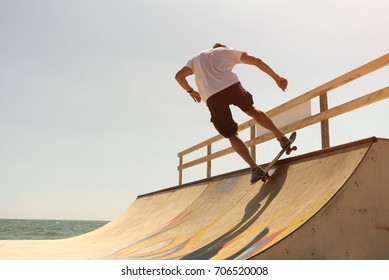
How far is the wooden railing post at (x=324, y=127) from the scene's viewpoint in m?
4.41

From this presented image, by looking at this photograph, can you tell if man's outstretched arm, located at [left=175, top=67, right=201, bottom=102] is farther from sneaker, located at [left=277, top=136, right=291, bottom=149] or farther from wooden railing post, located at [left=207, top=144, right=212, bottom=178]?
wooden railing post, located at [left=207, top=144, right=212, bottom=178]

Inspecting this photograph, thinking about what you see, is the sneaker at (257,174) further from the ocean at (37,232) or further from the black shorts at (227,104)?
the ocean at (37,232)

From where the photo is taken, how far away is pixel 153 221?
5941 mm

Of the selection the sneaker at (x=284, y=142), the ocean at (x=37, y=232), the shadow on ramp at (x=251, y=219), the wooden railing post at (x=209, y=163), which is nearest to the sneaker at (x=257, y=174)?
the shadow on ramp at (x=251, y=219)

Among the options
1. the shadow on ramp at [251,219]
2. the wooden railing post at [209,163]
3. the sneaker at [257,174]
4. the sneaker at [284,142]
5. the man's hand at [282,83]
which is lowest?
the shadow on ramp at [251,219]

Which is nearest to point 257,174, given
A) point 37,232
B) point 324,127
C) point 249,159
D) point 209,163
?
point 249,159

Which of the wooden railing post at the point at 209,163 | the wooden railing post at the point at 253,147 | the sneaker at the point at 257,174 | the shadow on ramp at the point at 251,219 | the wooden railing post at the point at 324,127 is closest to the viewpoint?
Result: the shadow on ramp at the point at 251,219

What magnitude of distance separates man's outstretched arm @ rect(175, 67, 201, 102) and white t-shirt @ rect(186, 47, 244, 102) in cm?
10

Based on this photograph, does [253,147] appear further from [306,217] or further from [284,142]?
[306,217]

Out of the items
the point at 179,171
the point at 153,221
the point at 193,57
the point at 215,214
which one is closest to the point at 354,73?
the point at 193,57

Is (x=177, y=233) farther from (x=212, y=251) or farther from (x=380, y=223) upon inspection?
(x=380, y=223)

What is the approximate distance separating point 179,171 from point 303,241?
718cm

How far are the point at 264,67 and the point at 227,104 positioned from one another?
546mm

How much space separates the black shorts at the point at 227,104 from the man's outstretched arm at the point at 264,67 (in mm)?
288
